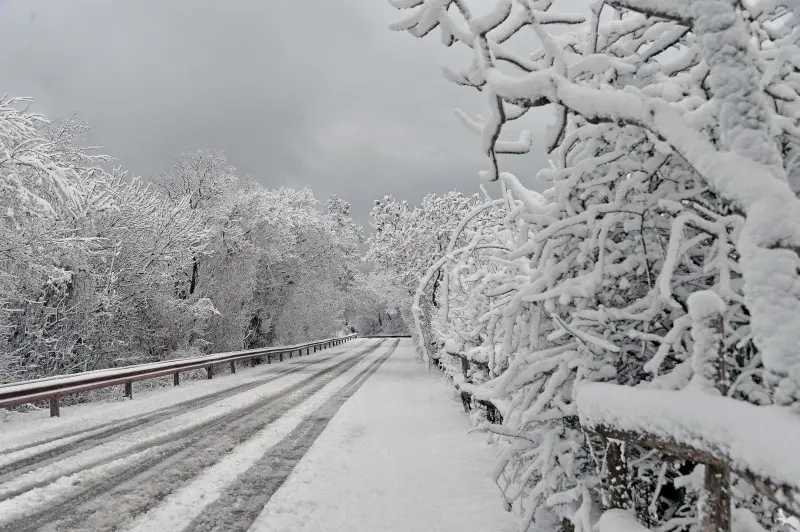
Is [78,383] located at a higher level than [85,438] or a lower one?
higher

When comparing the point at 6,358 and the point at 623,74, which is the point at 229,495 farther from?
the point at 6,358

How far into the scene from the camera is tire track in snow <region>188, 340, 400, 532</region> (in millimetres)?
4848

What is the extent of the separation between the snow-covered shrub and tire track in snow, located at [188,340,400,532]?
2769mm

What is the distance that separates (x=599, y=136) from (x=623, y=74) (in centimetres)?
40

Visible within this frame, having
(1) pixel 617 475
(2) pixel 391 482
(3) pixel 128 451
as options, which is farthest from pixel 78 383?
(1) pixel 617 475

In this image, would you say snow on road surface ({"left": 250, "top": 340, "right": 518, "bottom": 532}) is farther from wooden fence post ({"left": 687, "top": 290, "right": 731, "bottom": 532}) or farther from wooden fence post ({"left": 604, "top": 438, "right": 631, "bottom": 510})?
wooden fence post ({"left": 687, "top": 290, "right": 731, "bottom": 532})

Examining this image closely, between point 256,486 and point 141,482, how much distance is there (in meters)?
1.35

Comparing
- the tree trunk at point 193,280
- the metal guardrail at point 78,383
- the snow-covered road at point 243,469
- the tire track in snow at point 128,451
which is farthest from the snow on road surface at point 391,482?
the tree trunk at point 193,280

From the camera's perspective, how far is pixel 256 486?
6.00 m

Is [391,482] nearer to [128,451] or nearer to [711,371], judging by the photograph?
[128,451]

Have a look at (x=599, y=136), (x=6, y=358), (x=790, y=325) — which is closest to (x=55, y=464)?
(x=599, y=136)

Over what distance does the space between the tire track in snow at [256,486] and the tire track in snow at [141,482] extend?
645mm

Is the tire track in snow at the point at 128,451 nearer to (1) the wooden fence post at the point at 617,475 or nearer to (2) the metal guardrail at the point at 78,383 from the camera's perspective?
(2) the metal guardrail at the point at 78,383

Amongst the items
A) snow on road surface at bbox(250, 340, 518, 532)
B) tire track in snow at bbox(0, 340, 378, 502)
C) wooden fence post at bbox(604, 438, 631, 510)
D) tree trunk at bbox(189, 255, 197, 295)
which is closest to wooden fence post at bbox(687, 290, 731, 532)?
wooden fence post at bbox(604, 438, 631, 510)
